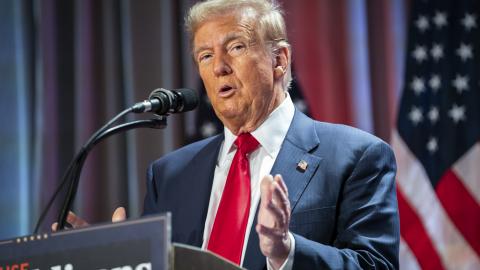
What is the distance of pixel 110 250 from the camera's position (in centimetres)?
147

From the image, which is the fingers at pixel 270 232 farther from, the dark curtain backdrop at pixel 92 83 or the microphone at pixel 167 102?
the dark curtain backdrop at pixel 92 83

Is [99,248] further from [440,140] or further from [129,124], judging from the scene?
[440,140]

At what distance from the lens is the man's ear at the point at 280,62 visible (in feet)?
8.43

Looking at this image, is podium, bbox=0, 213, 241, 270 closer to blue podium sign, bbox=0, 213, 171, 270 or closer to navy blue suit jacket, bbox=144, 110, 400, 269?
blue podium sign, bbox=0, 213, 171, 270

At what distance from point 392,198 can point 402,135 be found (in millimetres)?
1467

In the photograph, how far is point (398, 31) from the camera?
147 inches

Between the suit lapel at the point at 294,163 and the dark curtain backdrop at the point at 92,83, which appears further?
the dark curtain backdrop at the point at 92,83

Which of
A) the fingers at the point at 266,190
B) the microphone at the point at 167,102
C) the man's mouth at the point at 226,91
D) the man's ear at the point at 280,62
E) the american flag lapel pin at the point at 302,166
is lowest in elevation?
the american flag lapel pin at the point at 302,166

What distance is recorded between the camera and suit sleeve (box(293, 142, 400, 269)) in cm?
199

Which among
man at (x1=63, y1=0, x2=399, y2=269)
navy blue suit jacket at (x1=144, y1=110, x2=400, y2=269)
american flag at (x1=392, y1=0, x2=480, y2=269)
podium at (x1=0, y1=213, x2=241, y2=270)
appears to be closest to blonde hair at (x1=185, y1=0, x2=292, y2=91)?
man at (x1=63, y1=0, x2=399, y2=269)

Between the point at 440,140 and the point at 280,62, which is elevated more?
the point at 280,62

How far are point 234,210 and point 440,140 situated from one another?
1625mm

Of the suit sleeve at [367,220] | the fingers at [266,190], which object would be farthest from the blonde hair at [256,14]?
the fingers at [266,190]

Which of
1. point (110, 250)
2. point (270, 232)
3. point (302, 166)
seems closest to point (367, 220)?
point (302, 166)
